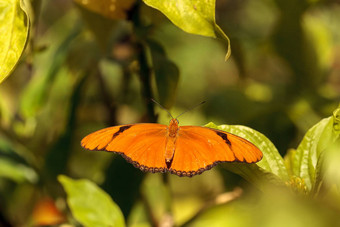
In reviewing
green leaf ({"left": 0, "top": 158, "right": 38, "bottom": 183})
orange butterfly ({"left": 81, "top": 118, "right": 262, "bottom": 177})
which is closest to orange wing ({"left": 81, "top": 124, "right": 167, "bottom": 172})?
orange butterfly ({"left": 81, "top": 118, "right": 262, "bottom": 177})

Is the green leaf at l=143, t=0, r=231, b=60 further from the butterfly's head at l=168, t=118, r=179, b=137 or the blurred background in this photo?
the butterfly's head at l=168, t=118, r=179, b=137

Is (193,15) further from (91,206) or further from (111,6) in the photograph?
(91,206)

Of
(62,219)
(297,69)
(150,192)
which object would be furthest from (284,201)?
(150,192)

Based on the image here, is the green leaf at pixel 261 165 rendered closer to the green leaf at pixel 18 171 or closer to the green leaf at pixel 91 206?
the green leaf at pixel 91 206

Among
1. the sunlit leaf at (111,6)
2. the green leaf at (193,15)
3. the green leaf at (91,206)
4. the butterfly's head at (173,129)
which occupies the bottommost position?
the green leaf at (91,206)

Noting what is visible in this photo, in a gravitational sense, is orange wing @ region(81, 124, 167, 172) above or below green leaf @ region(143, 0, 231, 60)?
below

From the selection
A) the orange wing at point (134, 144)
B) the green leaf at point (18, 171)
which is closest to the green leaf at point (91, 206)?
the orange wing at point (134, 144)
